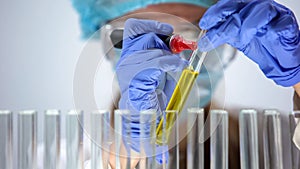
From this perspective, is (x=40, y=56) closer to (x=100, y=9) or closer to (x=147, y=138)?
(x=100, y=9)

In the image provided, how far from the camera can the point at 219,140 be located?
1325 mm

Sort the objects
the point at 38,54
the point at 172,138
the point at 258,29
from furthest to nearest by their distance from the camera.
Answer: the point at 38,54 → the point at 172,138 → the point at 258,29

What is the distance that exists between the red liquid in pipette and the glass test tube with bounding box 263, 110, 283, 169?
375 millimetres

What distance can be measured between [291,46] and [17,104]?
983mm

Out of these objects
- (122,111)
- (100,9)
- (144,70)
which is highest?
(100,9)

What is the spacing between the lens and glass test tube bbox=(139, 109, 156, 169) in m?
1.22

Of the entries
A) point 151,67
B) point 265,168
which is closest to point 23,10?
point 151,67

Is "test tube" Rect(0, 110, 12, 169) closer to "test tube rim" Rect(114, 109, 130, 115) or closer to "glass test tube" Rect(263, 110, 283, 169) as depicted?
"test tube rim" Rect(114, 109, 130, 115)

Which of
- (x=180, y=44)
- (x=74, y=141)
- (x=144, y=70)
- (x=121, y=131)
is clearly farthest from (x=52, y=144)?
(x=180, y=44)

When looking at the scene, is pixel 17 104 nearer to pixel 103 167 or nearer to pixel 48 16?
pixel 48 16

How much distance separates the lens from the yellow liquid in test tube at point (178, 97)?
1.18 m

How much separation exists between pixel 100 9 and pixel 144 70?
49cm

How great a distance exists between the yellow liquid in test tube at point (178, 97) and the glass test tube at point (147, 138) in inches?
1.0

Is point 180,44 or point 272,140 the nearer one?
point 180,44
